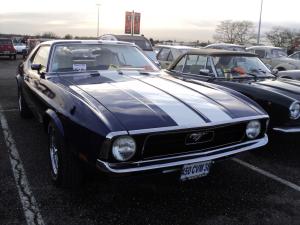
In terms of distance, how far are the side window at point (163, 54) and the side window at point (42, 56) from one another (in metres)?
6.12

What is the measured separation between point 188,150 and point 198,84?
4.84 feet

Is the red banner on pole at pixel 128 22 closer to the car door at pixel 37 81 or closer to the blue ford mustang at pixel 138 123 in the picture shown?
the car door at pixel 37 81

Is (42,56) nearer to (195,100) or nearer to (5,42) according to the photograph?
(195,100)

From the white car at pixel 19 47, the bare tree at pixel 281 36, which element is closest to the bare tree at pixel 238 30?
the bare tree at pixel 281 36

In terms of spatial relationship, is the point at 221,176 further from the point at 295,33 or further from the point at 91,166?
the point at 295,33

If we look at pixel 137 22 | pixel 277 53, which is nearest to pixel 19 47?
pixel 137 22

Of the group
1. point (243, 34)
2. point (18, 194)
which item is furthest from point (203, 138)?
point (243, 34)

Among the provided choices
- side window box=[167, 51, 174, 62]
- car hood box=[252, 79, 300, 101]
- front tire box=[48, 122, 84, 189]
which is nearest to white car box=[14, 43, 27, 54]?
side window box=[167, 51, 174, 62]

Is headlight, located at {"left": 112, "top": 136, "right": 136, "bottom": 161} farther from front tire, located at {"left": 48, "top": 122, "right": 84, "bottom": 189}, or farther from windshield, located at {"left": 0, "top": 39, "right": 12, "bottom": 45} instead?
windshield, located at {"left": 0, "top": 39, "right": 12, "bottom": 45}

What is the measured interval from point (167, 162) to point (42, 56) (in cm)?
296

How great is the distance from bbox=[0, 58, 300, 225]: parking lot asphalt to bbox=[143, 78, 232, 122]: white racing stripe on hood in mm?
776

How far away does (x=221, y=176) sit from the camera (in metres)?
4.24

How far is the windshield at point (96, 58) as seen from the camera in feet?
15.2

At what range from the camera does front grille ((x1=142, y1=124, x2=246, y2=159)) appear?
119 inches
